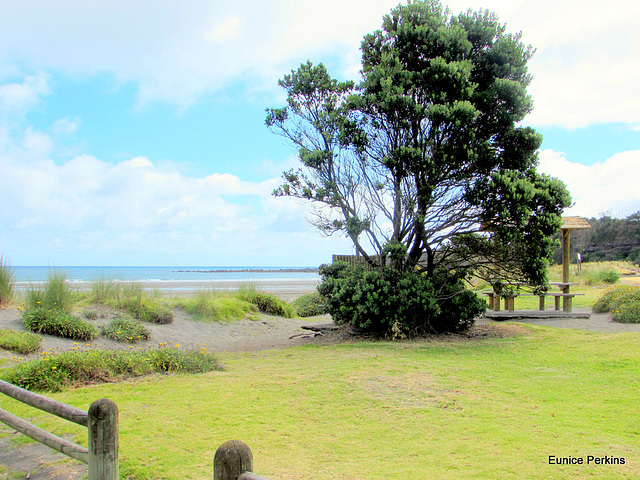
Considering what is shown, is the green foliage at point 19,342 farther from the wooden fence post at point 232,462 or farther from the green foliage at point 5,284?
the wooden fence post at point 232,462

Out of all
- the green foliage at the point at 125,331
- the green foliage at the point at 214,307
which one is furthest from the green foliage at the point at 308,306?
the green foliage at the point at 125,331

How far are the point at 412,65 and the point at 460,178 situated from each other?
323 cm

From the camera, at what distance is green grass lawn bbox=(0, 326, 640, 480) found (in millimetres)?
3754

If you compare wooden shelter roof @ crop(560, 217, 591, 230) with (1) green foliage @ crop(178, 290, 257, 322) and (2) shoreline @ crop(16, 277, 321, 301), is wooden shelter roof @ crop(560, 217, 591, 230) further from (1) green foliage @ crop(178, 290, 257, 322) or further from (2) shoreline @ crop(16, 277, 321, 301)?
(2) shoreline @ crop(16, 277, 321, 301)

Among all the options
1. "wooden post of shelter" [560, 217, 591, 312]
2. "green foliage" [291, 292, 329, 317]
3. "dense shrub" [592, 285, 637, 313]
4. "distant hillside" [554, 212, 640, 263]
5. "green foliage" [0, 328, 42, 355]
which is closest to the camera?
"green foliage" [0, 328, 42, 355]

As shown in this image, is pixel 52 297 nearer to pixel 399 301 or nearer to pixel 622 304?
pixel 399 301

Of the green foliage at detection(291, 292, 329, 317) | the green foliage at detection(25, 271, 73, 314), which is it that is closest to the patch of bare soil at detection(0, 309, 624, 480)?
the green foliage at detection(25, 271, 73, 314)

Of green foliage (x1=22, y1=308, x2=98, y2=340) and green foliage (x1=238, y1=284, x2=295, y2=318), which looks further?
green foliage (x1=238, y1=284, x2=295, y2=318)

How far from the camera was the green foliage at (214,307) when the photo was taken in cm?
1527

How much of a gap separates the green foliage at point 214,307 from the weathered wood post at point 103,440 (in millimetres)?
12362

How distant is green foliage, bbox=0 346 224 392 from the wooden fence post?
5170 millimetres

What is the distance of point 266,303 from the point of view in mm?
18172

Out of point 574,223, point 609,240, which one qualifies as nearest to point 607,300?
point 574,223

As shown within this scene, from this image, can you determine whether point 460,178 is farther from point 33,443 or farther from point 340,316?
point 33,443
